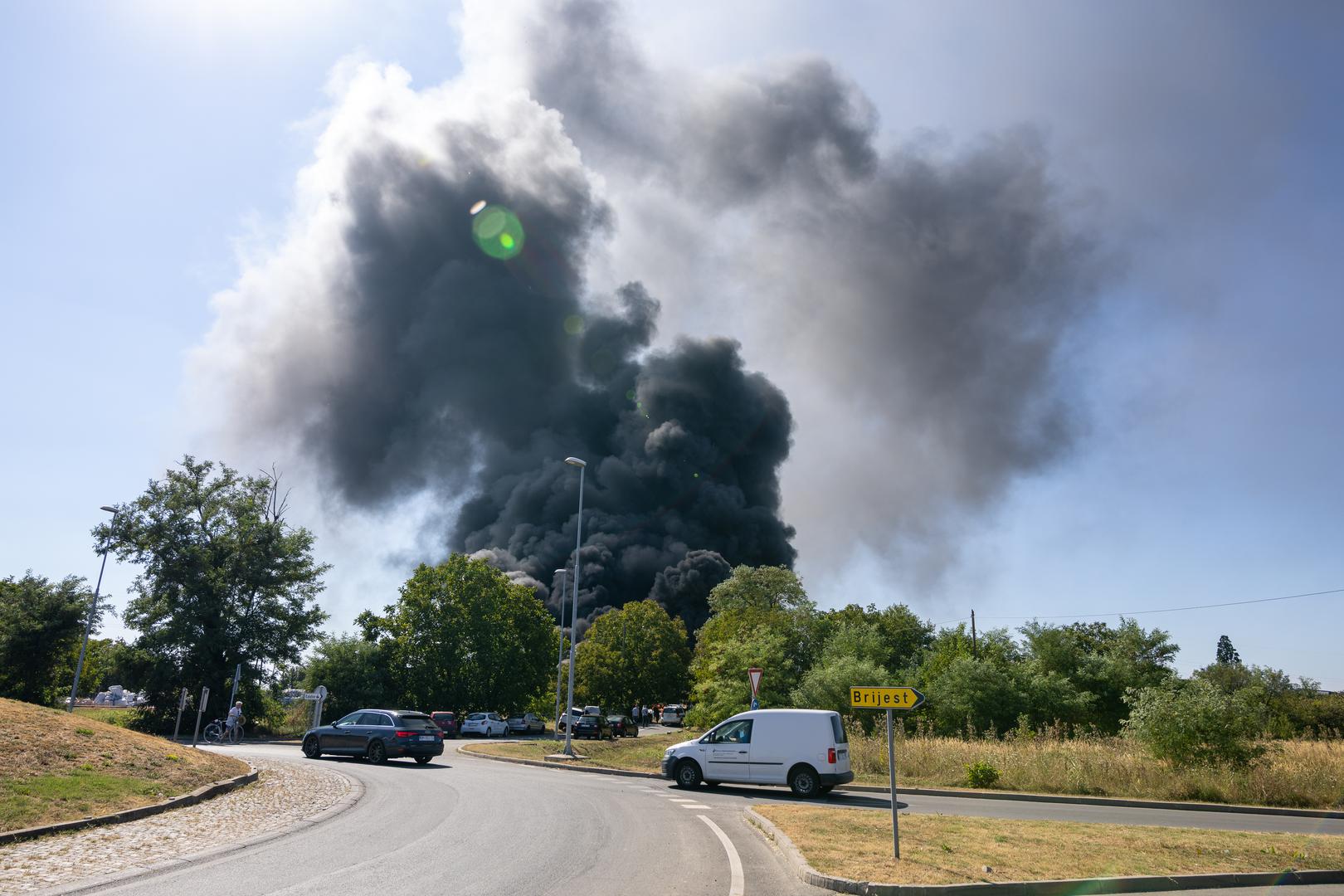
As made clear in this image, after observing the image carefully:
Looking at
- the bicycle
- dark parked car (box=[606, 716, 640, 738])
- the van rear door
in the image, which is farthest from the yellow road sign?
dark parked car (box=[606, 716, 640, 738])

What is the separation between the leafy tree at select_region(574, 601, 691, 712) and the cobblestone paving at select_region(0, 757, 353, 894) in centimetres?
5403

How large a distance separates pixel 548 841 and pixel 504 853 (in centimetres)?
102

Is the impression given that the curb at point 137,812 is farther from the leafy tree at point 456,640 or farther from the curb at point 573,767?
the leafy tree at point 456,640

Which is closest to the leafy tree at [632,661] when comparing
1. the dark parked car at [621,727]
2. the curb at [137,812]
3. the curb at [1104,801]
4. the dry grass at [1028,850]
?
the dark parked car at [621,727]

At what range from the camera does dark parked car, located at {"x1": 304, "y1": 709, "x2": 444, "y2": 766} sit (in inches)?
886

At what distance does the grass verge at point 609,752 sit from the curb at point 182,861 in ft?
37.4

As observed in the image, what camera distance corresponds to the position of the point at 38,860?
8.12m

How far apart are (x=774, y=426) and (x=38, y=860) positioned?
366ft

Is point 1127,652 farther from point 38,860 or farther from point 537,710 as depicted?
point 537,710

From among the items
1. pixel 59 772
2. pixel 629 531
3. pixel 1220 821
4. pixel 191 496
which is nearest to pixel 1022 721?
pixel 1220 821

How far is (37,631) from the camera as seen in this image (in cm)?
4250

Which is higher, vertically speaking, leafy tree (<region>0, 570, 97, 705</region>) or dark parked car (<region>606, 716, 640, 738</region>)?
leafy tree (<region>0, 570, 97, 705</region>)

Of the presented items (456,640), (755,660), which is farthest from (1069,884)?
(456,640)

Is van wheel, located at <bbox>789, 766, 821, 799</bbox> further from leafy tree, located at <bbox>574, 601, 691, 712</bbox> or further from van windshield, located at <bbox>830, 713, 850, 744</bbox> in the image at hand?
leafy tree, located at <bbox>574, 601, 691, 712</bbox>
